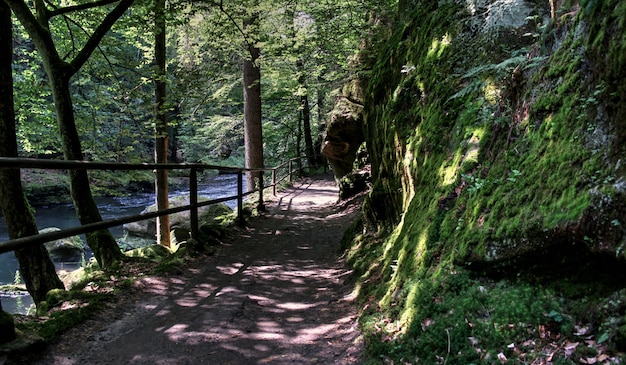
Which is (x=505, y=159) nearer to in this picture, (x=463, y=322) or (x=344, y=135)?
(x=463, y=322)

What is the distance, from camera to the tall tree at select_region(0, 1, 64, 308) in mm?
4629

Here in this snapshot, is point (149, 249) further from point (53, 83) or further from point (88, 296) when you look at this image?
point (53, 83)

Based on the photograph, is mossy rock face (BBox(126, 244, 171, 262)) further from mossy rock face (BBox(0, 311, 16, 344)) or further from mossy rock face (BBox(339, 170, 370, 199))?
mossy rock face (BBox(339, 170, 370, 199))

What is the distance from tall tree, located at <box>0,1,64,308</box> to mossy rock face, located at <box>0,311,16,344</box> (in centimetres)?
231

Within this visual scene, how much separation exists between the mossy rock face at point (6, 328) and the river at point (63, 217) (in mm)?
6704

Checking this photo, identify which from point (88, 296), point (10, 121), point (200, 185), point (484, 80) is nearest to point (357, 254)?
point (484, 80)

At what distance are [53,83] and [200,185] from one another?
72.8ft

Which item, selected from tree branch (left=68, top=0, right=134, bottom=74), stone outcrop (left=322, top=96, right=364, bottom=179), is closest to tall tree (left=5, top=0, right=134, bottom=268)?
tree branch (left=68, top=0, right=134, bottom=74)

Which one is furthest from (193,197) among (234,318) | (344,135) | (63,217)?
(63,217)

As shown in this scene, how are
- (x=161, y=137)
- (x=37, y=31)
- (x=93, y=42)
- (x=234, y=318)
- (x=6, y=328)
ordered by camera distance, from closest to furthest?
(x=6, y=328)
(x=234, y=318)
(x=37, y=31)
(x=93, y=42)
(x=161, y=137)

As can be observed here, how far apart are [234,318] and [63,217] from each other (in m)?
17.0

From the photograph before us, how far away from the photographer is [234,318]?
Result: 3955mm

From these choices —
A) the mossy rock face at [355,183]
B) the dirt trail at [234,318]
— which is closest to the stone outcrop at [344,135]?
the mossy rock face at [355,183]

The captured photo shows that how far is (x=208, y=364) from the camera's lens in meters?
3.07
